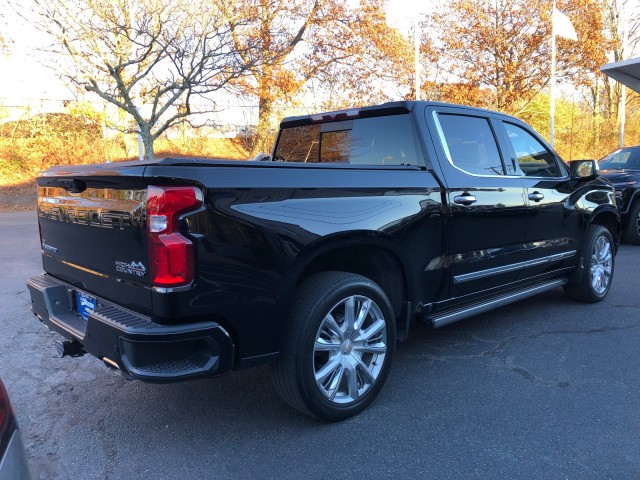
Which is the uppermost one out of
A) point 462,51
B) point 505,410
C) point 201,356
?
point 462,51

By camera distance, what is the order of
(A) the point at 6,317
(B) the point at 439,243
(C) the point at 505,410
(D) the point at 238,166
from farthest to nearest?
(A) the point at 6,317 < (B) the point at 439,243 < (C) the point at 505,410 < (D) the point at 238,166

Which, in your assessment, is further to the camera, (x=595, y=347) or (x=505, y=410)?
(x=595, y=347)

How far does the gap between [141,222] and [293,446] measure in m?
1.44

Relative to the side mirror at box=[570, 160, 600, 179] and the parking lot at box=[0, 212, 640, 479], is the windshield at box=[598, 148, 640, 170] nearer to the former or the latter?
the side mirror at box=[570, 160, 600, 179]

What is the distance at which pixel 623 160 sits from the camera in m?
10.2

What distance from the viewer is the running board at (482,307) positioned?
3.69 meters

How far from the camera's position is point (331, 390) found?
298 cm

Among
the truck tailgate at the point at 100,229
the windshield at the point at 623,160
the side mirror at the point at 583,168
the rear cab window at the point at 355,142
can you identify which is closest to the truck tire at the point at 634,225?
the windshield at the point at 623,160

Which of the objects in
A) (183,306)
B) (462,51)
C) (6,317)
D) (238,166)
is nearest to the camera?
(183,306)

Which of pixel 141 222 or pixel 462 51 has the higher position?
pixel 462 51

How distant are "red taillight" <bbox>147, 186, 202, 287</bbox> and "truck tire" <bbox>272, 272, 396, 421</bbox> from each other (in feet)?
2.29

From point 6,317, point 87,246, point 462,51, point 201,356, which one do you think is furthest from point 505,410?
point 462,51

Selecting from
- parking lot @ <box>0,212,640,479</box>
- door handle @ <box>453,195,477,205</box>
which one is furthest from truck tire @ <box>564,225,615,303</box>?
door handle @ <box>453,195,477,205</box>

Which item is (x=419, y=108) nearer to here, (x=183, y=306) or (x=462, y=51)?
(x=183, y=306)
